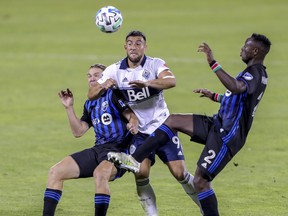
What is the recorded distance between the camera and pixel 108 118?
13.4 m

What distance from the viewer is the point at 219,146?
1264 cm

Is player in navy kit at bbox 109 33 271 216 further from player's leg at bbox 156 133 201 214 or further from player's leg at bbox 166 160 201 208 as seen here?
player's leg at bbox 166 160 201 208

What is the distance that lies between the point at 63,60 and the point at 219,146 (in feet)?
70.4

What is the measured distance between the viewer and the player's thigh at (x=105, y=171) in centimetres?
1277

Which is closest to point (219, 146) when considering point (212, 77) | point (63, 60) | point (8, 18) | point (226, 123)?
point (226, 123)

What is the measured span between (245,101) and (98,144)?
7.53 feet

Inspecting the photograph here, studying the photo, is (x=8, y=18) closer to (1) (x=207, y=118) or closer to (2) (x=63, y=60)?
(2) (x=63, y=60)

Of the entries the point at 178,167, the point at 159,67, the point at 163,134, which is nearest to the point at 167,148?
the point at 178,167

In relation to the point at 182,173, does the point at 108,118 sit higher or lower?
higher

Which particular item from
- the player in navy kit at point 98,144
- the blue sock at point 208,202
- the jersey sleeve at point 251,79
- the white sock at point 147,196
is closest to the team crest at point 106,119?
the player in navy kit at point 98,144

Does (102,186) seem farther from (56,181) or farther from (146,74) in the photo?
(146,74)

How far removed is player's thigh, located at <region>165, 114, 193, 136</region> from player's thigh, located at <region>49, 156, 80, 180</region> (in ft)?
4.69

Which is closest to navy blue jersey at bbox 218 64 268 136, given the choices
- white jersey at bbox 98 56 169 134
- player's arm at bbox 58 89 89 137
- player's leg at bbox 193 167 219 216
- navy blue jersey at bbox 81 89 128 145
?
player's leg at bbox 193 167 219 216

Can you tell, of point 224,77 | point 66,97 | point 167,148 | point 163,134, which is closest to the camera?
point 224,77
